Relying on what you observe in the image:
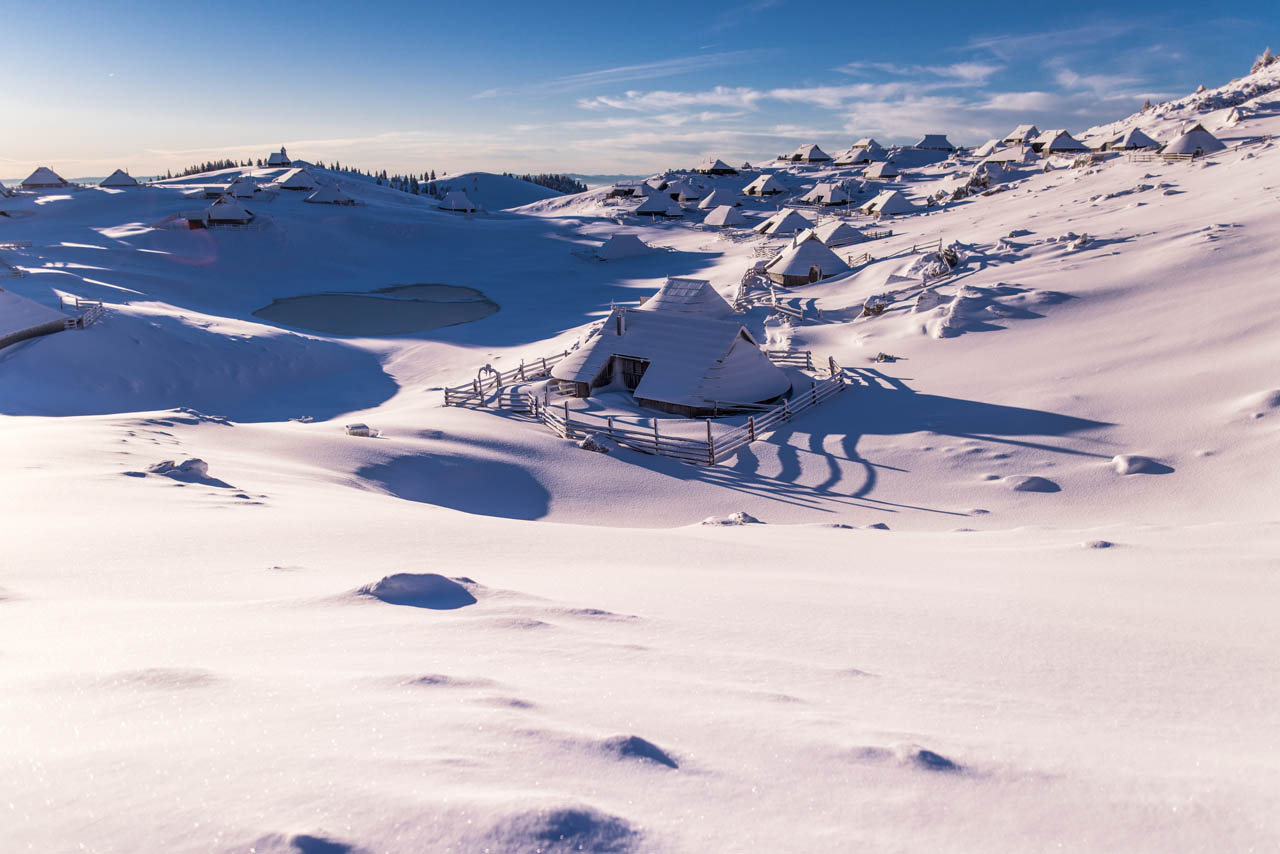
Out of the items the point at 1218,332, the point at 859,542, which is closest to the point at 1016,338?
the point at 1218,332

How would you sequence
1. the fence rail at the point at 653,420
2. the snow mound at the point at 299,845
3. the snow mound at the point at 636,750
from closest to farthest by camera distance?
the snow mound at the point at 299,845 < the snow mound at the point at 636,750 < the fence rail at the point at 653,420

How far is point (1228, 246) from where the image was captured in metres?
27.6

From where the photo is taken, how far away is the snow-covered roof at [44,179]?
7591 cm

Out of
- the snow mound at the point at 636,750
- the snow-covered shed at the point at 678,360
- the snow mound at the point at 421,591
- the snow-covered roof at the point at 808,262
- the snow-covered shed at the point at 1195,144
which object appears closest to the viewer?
the snow mound at the point at 636,750

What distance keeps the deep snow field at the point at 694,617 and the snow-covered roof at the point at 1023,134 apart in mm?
76966

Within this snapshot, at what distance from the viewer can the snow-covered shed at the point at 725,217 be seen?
2778 inches

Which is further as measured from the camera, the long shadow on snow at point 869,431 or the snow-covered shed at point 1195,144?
the snow-covered shed at point 1195,144

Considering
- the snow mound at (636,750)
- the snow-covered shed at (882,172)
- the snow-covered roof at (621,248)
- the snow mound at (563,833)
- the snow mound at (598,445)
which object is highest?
the snow-covered shed at (882,172)

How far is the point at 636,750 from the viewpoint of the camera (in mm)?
3584

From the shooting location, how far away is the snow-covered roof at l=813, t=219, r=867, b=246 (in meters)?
53.4

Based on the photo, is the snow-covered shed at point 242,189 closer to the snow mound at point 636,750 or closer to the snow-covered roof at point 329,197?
the snow-covered roof at point 329,197

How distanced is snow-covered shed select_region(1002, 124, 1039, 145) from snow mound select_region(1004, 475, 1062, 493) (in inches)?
3576

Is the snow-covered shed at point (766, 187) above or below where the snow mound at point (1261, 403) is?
above

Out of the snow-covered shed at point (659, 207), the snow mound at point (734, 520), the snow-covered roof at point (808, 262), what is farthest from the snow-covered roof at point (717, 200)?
the snow mound at point (734, 520)
